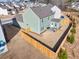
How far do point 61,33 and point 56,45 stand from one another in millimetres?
6541

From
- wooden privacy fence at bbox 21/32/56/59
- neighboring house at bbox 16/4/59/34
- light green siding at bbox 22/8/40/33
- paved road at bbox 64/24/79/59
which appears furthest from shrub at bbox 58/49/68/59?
light green siding at bbox 22/8/40/33

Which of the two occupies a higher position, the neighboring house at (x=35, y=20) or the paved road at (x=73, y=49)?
the neighboring house at (x=35, y=20)

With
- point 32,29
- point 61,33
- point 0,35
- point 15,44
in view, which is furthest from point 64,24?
point 0,35

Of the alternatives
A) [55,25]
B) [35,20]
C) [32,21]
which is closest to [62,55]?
[35,20]

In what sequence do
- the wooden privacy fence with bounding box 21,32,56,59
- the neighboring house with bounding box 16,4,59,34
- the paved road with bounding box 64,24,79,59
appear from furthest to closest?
the neighboring house with bounding box 16,4,59,34
the paved road with bounding box 64,24,79,59
the wooden privacy fence with bounding box 21,32,56,59

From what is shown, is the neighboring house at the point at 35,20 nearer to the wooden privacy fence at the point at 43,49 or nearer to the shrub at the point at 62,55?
the wooden privacy fence at the point at 43,49

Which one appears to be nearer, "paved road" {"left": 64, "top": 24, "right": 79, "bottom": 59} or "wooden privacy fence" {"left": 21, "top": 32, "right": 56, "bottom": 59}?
"wooden privacy fence" {"left": 21, "top": 32, "right": 56, "bottom": 59}

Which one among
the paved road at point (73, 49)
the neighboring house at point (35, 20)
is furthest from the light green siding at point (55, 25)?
the paved road at point (73, 49)

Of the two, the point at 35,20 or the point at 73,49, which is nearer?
the point at 73,49

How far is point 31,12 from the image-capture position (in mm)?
28203

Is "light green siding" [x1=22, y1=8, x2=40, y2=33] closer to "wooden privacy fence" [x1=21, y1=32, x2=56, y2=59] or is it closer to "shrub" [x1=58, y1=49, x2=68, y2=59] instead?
"wooden privacy fence" [x1=21, y1=32, x2=56, y2=59]

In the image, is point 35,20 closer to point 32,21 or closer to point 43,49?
point 32,21

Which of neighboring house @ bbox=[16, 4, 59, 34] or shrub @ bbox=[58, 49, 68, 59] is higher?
neighboring house @ bbox=[16, 4, 59, 34]

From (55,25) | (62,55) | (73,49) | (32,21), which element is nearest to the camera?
(62,55)
